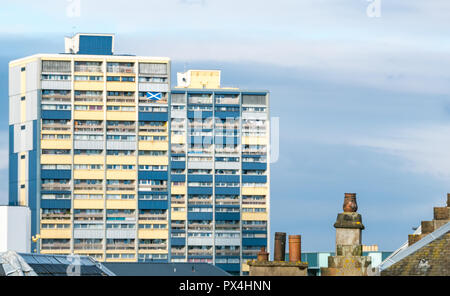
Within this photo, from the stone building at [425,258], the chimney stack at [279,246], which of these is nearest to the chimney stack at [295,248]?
the chimney stack at [279,246]

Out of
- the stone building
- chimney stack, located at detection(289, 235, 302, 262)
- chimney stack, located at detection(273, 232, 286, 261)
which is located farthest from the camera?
chimney stack, located at detection(273, 232, 286, 261)

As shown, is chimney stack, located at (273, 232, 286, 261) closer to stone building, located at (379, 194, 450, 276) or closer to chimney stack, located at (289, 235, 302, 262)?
chimney stack, located at (289, 235, 302, 262)

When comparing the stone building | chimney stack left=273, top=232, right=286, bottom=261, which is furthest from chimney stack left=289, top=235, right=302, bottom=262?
the stone building

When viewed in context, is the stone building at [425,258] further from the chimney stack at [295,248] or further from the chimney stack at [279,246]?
the chimney stack at [279,246]

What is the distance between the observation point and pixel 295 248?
6525 centimetres

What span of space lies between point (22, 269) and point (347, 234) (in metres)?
19.2

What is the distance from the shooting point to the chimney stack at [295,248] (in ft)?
212

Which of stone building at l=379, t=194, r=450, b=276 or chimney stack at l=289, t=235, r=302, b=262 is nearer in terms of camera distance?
stone building at l=379, t=194, r=450, b=276

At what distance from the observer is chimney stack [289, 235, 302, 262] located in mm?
64625
